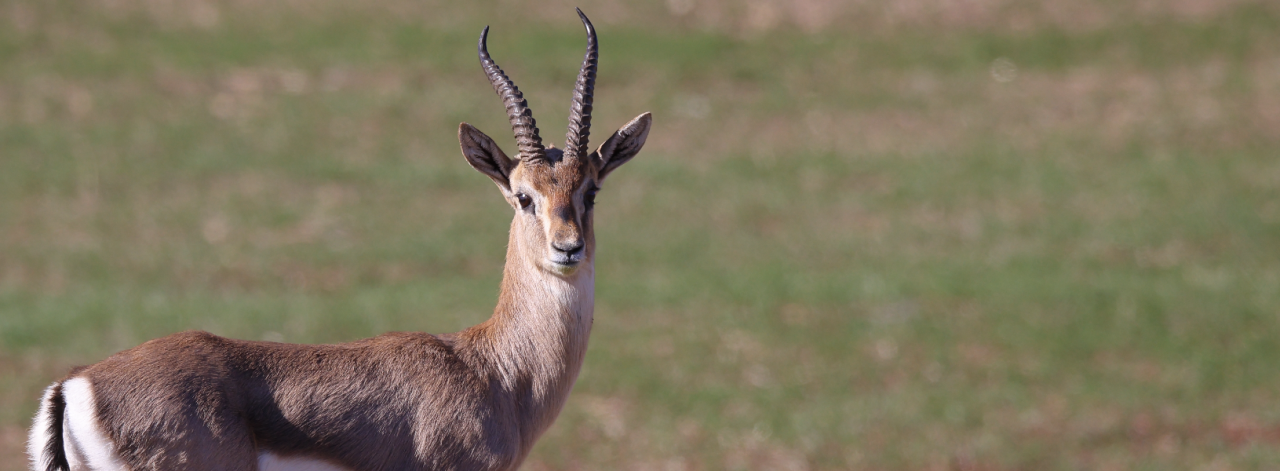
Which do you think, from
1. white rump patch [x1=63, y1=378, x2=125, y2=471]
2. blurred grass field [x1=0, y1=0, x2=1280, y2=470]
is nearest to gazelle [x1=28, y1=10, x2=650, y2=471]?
white rump patch [x1=63, y1=378, x2=125, y2=471]

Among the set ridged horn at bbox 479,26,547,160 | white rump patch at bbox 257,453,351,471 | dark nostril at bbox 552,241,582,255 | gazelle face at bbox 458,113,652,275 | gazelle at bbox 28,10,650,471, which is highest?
ridged horn at bbox 479,26,547,160

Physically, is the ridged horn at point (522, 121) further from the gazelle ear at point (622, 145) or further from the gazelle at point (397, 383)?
the gazelle ear at point (622, 145)

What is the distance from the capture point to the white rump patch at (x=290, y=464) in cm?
565

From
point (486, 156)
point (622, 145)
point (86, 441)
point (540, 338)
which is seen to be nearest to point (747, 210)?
point (622, 145)

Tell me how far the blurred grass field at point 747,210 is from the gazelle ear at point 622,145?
627 centimetres

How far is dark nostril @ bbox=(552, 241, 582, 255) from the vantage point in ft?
20.3

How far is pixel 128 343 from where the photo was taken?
14984mm

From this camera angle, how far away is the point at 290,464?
18.8 feet

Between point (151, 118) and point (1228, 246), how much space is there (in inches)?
698

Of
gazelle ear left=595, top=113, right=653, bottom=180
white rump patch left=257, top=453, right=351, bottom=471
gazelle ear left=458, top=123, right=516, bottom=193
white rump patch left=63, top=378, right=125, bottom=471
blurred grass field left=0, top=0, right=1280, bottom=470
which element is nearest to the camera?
white rump patch left=63, top=378, right=125, bottom=471

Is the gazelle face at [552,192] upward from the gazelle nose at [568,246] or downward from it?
upward

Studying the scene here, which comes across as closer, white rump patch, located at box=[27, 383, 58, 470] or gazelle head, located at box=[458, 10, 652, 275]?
white rump patch, located at box=[27, 383, 58, 470]

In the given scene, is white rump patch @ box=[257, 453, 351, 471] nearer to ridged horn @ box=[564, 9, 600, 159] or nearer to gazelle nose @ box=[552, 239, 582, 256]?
gazelle nose @ box=[552, 239, 582, 256]

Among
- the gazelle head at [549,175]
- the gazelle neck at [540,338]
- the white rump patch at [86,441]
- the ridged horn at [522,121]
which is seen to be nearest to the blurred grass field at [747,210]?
the gazelle neck at [540,338]
